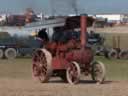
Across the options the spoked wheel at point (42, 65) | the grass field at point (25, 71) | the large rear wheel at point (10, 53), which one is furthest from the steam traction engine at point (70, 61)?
the large rear wheel at point (10, 53)

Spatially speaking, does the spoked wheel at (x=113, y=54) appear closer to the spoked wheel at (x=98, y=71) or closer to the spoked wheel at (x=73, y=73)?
the spoked wheel at (x=98, y=71)

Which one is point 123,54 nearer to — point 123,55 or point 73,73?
point 123,55

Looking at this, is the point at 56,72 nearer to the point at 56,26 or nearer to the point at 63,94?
the point at 56,26

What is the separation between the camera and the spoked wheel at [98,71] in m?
18.0

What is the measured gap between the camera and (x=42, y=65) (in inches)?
719

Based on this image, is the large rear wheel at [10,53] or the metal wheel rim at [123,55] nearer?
the large rear wheel at [10,53]

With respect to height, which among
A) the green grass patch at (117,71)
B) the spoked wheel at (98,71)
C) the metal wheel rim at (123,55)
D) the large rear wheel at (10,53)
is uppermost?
the spoked wheel at (98,71)

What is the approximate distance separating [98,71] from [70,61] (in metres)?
1.04

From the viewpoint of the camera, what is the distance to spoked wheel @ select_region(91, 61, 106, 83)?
18.0 meters

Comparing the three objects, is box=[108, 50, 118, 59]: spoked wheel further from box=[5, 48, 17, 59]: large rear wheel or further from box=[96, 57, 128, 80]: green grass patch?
box=[96, 57, 128, 80]: green grass patch

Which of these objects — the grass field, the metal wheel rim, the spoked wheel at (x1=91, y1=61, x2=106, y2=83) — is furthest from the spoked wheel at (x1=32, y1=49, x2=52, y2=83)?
the metal wheel rim

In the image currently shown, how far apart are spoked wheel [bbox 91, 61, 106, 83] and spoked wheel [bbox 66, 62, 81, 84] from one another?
2.61ft

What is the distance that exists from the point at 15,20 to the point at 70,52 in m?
69.0

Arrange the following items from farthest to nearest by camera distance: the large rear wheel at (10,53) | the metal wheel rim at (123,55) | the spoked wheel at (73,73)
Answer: the metal wheel rim at (123,55) → the large rear wheel at (10,53) → the spoked wheel at (73,73)
